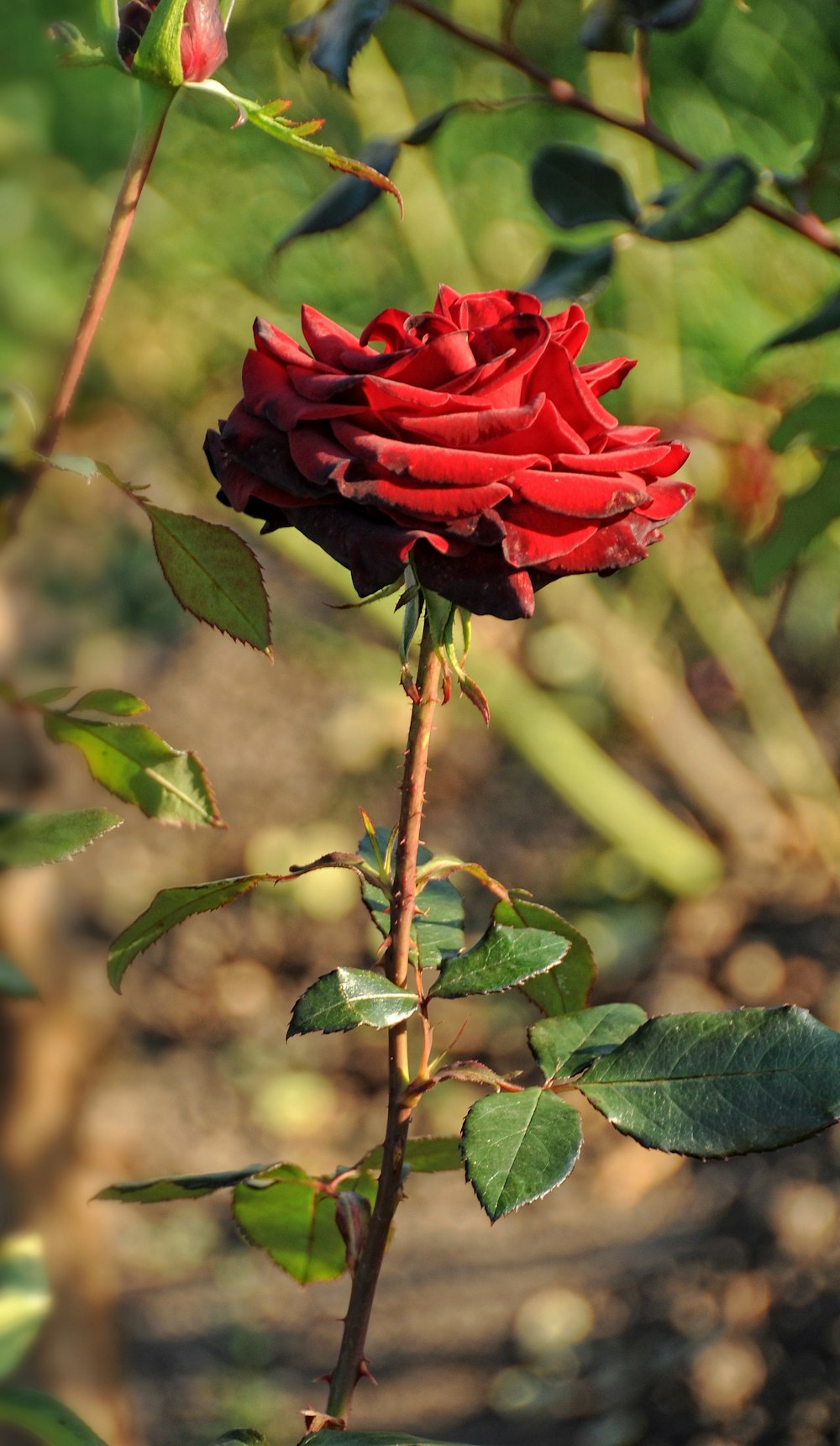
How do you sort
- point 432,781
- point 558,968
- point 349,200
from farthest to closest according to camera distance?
point 432,781 → point 349,200 → point 558,968

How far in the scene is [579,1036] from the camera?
0.99ft

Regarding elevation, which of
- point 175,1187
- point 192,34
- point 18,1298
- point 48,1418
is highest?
point 192,34

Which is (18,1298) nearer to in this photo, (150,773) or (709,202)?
(150,773)

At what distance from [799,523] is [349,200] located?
8.6 inches

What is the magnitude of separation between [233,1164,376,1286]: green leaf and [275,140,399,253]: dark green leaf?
0.32 m

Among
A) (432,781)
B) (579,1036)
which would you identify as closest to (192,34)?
(579,1036)

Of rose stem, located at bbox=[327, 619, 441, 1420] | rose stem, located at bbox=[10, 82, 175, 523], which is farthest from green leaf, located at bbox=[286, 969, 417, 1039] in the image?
rose stem, located at bbox=[10, 82, 175, 523]

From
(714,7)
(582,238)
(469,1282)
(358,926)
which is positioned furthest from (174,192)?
(469,1282)

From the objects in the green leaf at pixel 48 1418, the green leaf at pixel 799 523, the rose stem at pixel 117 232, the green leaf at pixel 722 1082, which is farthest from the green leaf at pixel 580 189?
the green leaf at pixel 48 1418

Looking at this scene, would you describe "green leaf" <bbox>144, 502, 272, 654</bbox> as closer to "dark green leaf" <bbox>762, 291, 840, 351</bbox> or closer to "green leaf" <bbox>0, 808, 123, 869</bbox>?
"green leaf" <bbox>0, 808, 123, 869</bbox>

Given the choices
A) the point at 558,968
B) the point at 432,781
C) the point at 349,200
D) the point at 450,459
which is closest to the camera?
the point at 450,459

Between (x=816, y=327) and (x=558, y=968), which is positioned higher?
(x=816, y=327)

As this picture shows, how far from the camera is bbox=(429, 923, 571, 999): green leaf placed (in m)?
0.28

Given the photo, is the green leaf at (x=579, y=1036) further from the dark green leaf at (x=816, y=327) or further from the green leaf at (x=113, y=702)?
the dark green leaf at (x=816, y=327)
